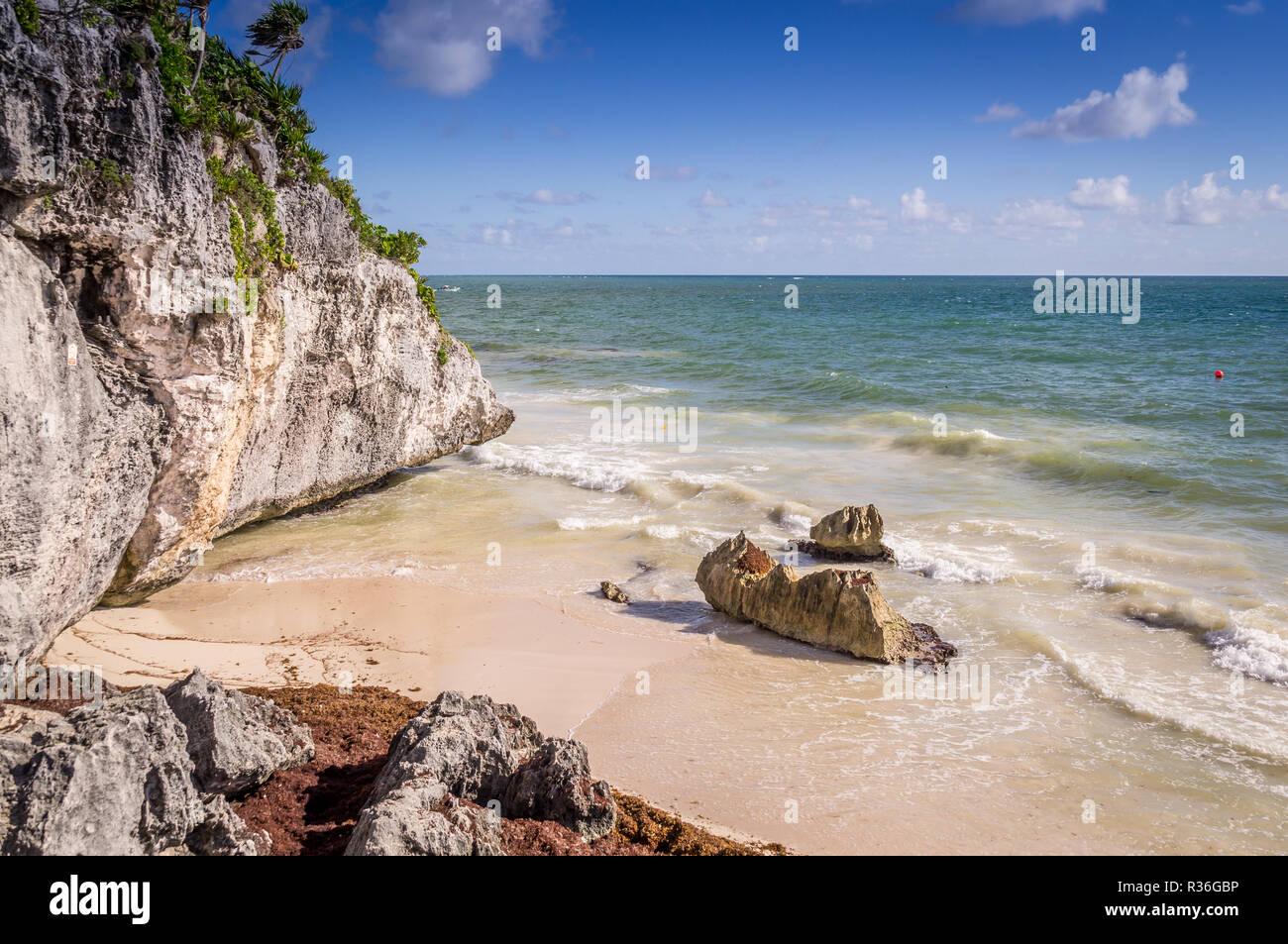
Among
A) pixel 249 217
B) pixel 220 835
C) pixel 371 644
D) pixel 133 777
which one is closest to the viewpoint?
pixel 133 777

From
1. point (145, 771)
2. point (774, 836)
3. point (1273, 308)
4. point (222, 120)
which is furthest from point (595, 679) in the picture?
point (1273, 308)

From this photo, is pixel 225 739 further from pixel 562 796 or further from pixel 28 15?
pixel 28 15

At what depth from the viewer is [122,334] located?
28.7ft

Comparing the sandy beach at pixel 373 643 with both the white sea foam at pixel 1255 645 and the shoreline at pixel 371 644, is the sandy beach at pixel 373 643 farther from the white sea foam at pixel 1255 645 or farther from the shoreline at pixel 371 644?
the white sea foam at pixel 1255 645

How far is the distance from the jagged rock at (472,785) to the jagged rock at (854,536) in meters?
8.52

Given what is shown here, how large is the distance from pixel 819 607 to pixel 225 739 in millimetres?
7243

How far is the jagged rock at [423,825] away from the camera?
4805mm

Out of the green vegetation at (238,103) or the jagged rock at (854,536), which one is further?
→ the jagged rock at (854,536)

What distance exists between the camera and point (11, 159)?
22.7ft

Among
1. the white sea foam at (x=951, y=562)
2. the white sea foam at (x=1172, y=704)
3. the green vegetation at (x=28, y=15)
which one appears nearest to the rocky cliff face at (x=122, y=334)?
the green vegetation at (x=28, y=15)

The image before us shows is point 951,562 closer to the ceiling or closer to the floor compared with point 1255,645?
closer to the ceiling

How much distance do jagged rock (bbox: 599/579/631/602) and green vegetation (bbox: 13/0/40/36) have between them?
907 centimetres

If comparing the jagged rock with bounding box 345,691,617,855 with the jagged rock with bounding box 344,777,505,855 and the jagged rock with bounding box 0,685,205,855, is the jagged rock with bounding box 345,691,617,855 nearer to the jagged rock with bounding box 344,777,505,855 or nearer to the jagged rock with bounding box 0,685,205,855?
the jagged rock with bounding box 344,777,505,855

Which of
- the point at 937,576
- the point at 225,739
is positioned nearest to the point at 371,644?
the point at 225,739
